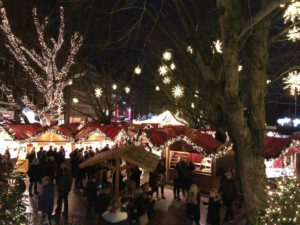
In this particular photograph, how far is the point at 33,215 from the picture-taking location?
13.0 m

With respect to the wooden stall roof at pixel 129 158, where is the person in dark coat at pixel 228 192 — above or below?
below

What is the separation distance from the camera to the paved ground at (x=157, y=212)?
1275 centimetres

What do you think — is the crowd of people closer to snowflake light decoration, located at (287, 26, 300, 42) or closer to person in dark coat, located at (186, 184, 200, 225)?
person in dark coat, located at (186, 184, 200, 225)

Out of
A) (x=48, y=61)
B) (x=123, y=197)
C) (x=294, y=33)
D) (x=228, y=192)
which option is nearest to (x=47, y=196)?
(x=123, y=197)

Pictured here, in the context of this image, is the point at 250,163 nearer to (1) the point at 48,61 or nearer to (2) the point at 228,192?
(2) the point at 228,192

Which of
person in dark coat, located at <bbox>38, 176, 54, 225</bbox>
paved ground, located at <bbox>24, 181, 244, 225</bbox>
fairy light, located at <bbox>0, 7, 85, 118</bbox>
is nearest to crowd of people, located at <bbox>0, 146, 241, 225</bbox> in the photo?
person in dark coat, located at <bbox>38, 176, 54, 225</bbox>

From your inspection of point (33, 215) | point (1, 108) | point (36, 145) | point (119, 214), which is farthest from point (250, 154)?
point (1, 108)

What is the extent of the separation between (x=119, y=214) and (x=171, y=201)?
8440 millimetres

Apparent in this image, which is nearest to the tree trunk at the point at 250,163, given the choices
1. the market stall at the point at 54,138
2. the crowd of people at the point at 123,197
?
the crowd of people at the point at 123,197

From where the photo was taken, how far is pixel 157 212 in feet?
47.3

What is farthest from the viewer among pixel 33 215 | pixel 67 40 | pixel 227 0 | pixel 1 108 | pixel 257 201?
pixel 1 108

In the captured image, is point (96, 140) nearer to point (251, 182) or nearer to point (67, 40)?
point (67, 40)

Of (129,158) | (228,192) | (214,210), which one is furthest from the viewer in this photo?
(228,192)

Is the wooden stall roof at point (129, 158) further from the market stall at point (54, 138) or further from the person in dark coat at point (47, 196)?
the market stall at point (54, 138)
